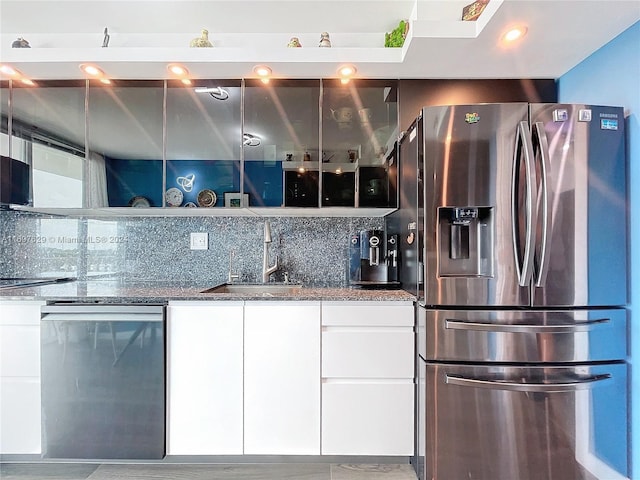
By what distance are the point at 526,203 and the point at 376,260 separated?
0.85m

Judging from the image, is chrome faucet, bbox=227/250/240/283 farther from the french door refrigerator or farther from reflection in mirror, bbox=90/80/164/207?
the french door refrigerator

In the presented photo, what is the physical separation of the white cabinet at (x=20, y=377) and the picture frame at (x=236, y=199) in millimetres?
1055

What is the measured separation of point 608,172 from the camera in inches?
57.6

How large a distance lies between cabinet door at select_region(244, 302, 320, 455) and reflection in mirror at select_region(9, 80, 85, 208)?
1.33m

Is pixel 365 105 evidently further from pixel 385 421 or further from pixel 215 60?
pixel 385 421

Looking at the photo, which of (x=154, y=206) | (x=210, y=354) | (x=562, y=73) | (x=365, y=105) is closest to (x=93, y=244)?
(x=154, y=206)

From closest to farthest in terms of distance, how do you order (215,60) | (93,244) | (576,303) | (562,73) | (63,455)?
(576,303) < (63,455) < (215,60) < (562,73) < (93,244)

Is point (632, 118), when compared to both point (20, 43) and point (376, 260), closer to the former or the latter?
point (376, 260)

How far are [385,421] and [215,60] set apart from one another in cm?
206

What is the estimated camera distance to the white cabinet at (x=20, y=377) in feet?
5.37

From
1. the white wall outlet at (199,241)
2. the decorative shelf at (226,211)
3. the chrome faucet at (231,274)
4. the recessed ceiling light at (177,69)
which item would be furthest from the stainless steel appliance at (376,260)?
the recessed ceiling light at (177,69)

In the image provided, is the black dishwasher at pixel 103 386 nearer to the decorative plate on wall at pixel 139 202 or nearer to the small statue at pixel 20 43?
the decorative plate on wall at pixel 139 202

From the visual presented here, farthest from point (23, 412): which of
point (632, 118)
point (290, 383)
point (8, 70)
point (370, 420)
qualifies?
point (632, 118)

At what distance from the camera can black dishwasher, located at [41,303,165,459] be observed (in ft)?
5.27
